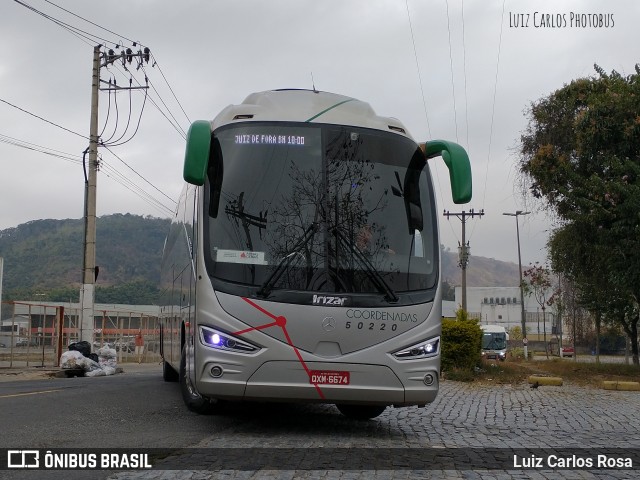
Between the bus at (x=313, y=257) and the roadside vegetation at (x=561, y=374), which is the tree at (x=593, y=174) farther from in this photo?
the bus at (x=313, y=257)

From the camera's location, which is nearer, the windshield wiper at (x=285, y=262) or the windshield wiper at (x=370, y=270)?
the windshield wiper at (x=285, y=262)

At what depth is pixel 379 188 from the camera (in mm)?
8297

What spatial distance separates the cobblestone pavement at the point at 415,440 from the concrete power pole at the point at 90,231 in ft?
47.4

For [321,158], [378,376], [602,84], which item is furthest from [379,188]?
[602,84]

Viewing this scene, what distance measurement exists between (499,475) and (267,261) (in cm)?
304

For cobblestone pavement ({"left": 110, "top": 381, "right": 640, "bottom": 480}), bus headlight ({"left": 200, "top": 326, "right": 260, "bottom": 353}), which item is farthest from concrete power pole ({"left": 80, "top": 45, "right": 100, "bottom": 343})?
bus headlight ({"left": 200, "top": 326, "right": 260, "bottom": 353})

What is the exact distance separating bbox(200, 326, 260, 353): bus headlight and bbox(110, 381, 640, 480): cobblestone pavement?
890mm

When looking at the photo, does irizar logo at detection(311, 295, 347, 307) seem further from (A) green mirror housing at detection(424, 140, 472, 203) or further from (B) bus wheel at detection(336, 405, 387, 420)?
(B) bus wheel at detection(336, 405, 387, 420)

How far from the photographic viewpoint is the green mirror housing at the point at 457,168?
8266 millimetres

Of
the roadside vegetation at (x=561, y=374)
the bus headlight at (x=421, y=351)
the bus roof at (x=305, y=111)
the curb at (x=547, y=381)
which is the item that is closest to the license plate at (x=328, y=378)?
the bus headlight at (x=421, y=351)

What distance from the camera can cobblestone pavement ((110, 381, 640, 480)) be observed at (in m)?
6.09

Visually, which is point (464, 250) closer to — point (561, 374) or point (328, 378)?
point (561, 374)

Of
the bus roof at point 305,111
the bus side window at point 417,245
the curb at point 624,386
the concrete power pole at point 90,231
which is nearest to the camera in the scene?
the bus side window at point 417,245

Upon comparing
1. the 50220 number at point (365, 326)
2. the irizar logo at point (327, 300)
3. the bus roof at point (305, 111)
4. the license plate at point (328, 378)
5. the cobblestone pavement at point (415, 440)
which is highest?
the bus roof at point (305, 111)
